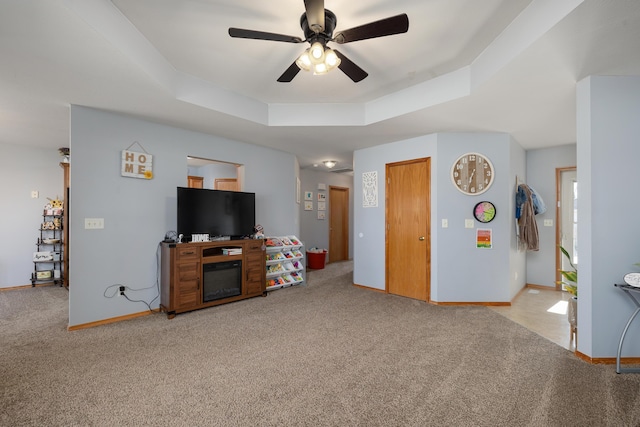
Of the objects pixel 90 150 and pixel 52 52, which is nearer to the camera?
pixel 52 52

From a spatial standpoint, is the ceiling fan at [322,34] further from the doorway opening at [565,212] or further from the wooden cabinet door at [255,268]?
the doorway opening at [565,212]

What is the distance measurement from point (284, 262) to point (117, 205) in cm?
253

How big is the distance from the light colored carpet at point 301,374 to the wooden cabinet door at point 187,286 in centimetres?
20

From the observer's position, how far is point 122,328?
3.14 m

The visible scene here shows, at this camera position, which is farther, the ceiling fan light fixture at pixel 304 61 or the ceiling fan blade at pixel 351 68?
the ceiling fan blade at pixel 351 68

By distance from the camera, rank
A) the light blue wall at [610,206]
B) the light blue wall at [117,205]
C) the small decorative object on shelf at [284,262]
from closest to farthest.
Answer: the light blue wall at [610,206] < the light blue wall at [117,205] < the small decorative object on shelf at [284,262]

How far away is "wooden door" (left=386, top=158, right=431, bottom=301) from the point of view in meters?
4.19

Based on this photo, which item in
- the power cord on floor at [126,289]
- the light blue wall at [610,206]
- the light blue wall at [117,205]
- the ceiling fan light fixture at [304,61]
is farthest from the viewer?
the power cord on floor at [126,289]

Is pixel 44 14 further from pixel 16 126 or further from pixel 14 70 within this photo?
pixel 16 126

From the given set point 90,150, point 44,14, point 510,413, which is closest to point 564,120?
point 510,413

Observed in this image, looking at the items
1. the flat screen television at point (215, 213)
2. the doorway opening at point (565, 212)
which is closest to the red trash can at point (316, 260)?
the flat screen television at point (215, 213)

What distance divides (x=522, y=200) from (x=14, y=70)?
5.81 m

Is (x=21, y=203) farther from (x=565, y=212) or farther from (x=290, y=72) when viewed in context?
(x=565, y=212)

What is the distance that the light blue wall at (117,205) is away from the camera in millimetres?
3141
